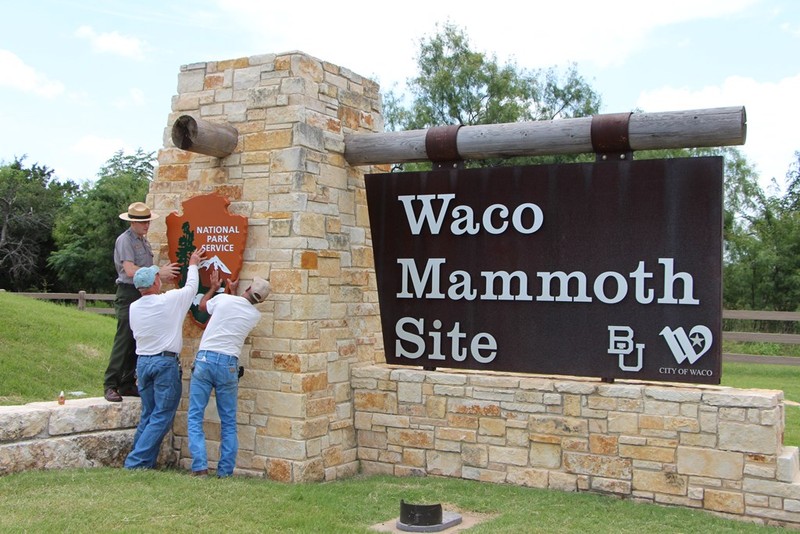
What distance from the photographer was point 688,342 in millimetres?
6418

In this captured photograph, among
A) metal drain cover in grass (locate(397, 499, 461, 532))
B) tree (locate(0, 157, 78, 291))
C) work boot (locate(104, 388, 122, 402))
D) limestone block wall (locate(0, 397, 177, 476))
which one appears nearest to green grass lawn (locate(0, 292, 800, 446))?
work boot (locate(104, 388, 122, 402))

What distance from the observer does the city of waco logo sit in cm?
748

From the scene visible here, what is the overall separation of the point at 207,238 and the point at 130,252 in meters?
0.69

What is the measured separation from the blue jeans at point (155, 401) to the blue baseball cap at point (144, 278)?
0.62 metres

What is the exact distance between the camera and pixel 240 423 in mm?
7465

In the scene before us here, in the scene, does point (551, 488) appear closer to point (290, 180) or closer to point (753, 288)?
point (290, 180)

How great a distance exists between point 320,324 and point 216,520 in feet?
7.18

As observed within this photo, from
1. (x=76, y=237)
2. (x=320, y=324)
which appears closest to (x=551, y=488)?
(x=320, y=324)

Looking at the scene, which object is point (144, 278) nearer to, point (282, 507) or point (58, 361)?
point (282, 507)

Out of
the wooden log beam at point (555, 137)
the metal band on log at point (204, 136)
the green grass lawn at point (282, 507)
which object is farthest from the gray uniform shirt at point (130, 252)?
the wooden log beam at point (555, 137)

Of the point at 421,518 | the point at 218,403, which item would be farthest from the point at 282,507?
the point at 218,403

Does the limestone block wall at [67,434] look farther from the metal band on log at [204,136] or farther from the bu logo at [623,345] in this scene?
the bu logo at [623,345]

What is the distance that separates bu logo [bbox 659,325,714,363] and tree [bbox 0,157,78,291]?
30.2m

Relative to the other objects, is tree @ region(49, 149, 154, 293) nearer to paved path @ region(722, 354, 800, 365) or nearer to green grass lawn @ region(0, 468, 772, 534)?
paved path @ region(722, 354, 800, 365)
